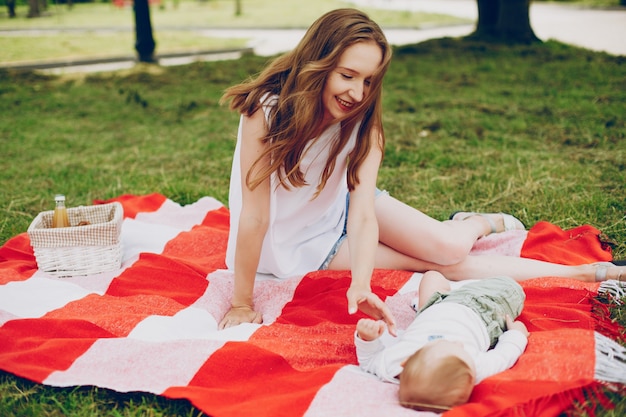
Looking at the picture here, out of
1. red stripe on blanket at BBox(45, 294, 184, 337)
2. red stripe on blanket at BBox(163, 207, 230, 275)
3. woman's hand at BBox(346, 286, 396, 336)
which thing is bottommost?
red stripe on blanket at BBox(163, 207, 230, 275)

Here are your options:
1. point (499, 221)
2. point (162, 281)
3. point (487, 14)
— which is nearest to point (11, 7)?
point (487, 14)

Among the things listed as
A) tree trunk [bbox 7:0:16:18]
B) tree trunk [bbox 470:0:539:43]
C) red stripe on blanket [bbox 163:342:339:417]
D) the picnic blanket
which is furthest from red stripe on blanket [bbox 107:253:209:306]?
tree trunk [bbox 7:0:16:18]

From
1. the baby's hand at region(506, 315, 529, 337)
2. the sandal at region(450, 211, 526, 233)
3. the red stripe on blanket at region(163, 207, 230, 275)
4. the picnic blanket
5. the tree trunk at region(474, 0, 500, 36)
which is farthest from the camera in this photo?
the tree trunk at region(474, 0, 500, 36)

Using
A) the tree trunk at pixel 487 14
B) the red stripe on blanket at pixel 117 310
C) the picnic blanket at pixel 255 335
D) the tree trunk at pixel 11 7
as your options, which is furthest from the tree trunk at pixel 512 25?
the tree trunk at pixel 11 7

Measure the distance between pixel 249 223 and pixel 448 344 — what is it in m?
1.14

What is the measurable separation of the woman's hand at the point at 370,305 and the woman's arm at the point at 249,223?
59 centimetres

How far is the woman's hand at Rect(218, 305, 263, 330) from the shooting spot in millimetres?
2910

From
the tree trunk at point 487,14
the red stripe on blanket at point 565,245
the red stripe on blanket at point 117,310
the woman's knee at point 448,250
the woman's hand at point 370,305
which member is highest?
the tree trunk at point 487,14

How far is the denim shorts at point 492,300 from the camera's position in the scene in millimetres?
2549

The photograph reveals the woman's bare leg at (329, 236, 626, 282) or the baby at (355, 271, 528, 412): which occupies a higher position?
the baby at (355, 271, 528, 412)

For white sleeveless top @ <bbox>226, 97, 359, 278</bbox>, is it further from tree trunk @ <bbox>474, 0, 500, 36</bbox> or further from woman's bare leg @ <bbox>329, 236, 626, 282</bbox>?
tree trunk @ <bbox>474, 0, 500, 36</bbox>

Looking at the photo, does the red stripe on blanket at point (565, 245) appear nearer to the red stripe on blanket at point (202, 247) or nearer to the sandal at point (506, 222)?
the sandal at point (506, 222)

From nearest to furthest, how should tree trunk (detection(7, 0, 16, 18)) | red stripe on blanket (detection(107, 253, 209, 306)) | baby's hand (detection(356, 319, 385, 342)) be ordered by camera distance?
baby's hand (detection(356, 319, 385, 342)), red stripe on blanket (detection(107, 253, 209, 306)), tree trunk (detection(7, 0, 16, 18))

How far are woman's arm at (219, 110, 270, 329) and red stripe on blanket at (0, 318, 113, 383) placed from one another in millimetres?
599
